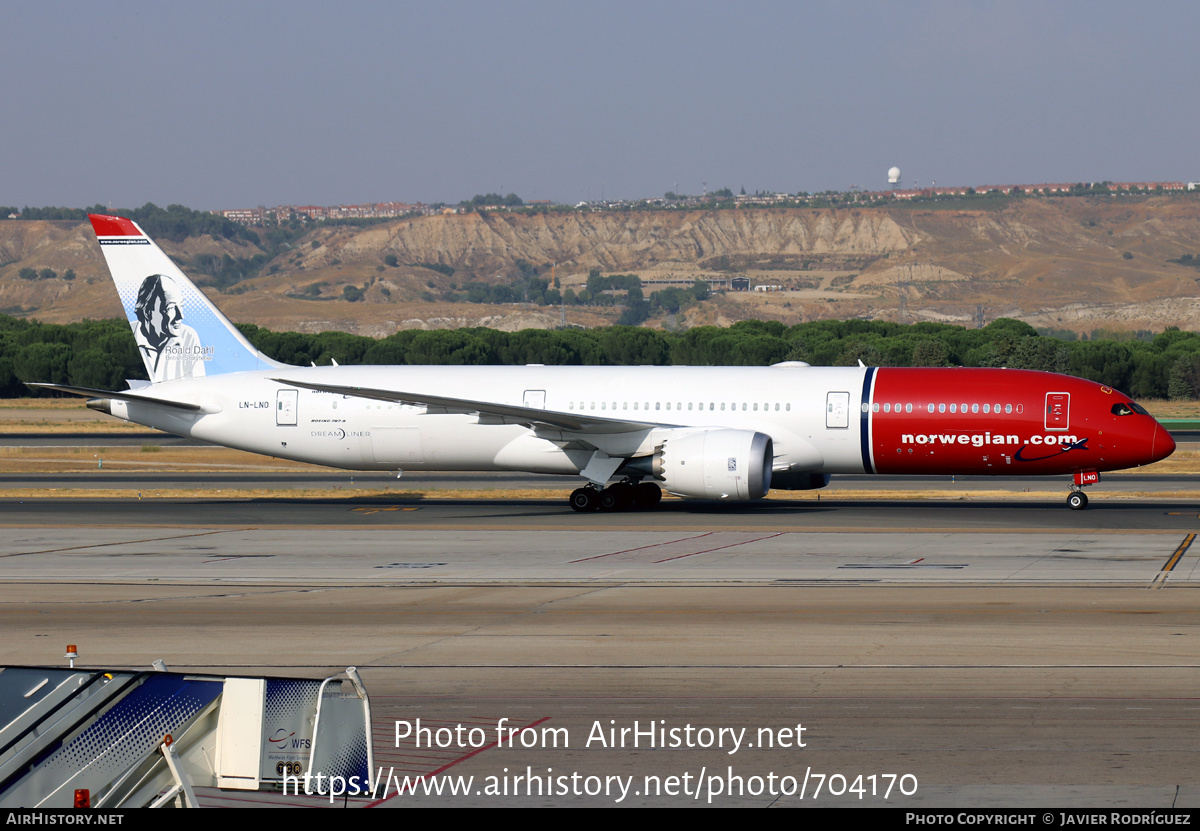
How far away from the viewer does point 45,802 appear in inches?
327

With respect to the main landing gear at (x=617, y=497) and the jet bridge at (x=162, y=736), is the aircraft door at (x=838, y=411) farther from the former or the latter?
the jet bridge at (x=162, y=736)

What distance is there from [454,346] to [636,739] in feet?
334

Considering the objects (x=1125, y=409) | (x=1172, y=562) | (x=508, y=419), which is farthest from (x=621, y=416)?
(x=1172, y=562)

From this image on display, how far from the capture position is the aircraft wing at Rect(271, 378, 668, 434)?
117 feet

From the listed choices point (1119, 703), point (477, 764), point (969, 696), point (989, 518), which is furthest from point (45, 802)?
point (989, 518)

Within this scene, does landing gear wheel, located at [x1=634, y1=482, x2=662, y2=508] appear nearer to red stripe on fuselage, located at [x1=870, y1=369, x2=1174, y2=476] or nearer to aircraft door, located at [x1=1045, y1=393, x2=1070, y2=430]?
red stripe on fuselage, located at [x1=870, y1=369, x2=1174, y2=476]

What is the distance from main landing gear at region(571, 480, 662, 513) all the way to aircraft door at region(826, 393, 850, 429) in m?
5.66

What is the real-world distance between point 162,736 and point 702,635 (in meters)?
11.3

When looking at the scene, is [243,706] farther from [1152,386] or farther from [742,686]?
[1152,386]

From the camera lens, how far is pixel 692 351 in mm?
115875

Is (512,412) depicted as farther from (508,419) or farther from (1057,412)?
(1057,412)

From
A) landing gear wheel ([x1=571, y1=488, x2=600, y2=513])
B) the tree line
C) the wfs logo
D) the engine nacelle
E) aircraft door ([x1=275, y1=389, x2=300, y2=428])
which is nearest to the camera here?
the wfs logo

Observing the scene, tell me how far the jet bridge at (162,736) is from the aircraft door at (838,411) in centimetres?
2788

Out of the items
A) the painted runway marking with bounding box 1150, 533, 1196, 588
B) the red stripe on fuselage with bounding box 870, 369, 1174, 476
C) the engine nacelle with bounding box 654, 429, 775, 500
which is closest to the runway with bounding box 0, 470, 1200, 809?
the painted runway marking with bounding box 1150, 533, 1196, 588
